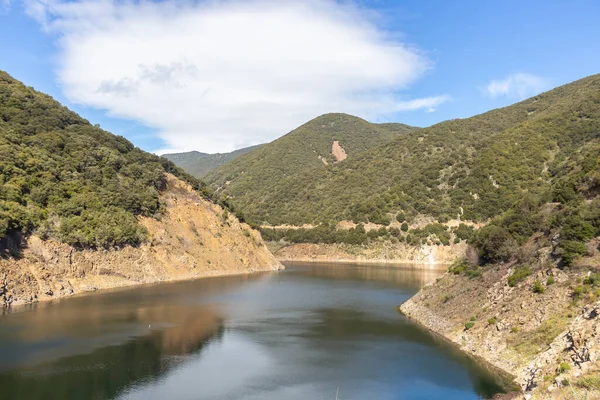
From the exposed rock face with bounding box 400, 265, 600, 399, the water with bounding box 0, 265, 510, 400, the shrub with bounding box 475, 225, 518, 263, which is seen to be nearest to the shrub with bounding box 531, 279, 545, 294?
the exposed rock face with bounding box 400, 265, 600, 399

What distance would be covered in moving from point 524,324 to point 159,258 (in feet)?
158

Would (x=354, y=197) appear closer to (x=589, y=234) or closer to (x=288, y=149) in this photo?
(x=288, y=149)

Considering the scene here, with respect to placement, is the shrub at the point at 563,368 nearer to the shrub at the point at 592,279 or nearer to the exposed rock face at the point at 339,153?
the shrub at the point at 592,279

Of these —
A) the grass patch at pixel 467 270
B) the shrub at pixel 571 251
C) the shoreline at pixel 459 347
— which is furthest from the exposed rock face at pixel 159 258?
the shrub at pixel 571 251

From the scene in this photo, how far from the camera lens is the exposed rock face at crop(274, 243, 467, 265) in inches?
3935

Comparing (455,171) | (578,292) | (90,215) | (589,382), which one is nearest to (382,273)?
(455,171)

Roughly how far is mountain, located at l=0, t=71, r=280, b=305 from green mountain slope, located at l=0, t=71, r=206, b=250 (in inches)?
5.2

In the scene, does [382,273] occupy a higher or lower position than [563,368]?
lower

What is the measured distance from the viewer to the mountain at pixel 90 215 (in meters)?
46.4

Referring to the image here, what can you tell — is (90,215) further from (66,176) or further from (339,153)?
(339,153)

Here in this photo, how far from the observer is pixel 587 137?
98.9 metres

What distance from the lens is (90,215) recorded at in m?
56.2

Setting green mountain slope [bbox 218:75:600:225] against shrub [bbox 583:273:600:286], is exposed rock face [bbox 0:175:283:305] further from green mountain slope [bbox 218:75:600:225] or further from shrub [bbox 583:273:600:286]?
shrub [bbox 583:273:600:286]

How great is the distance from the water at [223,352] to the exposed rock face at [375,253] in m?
52.9
